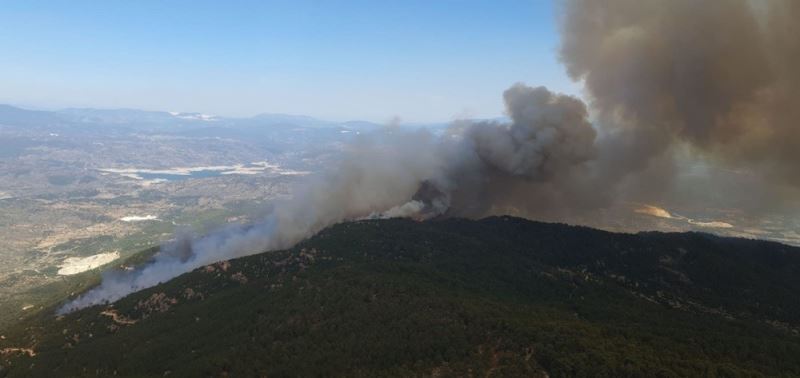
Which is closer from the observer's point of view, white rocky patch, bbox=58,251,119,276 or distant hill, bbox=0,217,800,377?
distant hill, bbox=0,217,800,377

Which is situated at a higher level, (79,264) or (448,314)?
(448,314)

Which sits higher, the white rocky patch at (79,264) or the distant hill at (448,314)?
the distant hill at (448,314)

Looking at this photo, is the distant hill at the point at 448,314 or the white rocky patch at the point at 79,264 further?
the white rocky patch at the point at 79,264

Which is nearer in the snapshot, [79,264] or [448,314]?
[448,314]

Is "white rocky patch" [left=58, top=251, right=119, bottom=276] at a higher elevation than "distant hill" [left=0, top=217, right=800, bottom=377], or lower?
lower

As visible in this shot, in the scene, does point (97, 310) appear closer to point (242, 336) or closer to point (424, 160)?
point (242, 336)

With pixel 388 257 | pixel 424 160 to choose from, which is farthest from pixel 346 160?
pixel 388 257

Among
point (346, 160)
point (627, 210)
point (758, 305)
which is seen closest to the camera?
point (758, 305)

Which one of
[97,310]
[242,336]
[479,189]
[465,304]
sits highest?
[479,189]
